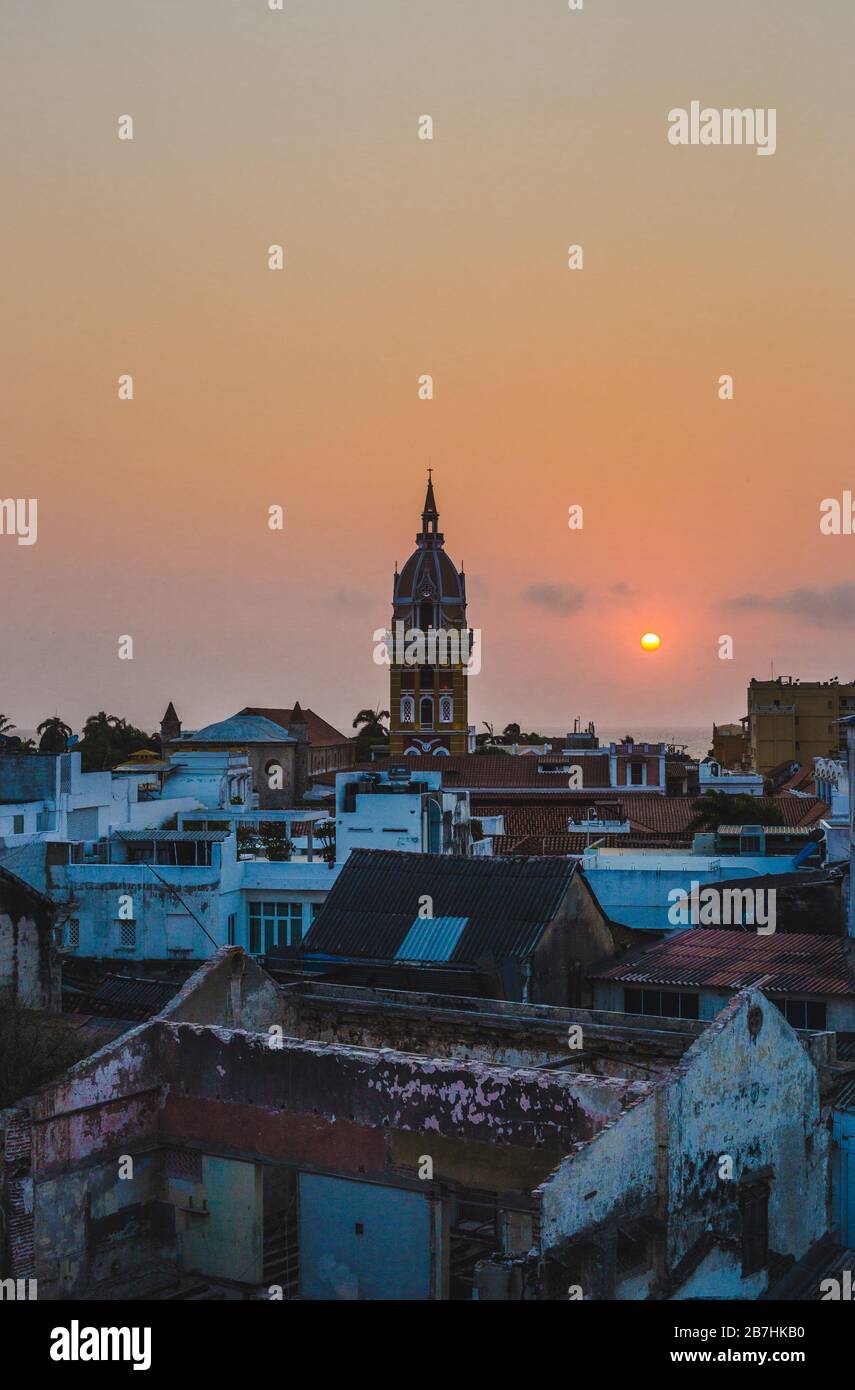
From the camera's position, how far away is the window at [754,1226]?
20.0 meters

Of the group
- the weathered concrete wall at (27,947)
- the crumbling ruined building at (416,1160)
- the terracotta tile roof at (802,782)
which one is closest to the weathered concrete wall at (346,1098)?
the crumbling ruined building at (416,1160)

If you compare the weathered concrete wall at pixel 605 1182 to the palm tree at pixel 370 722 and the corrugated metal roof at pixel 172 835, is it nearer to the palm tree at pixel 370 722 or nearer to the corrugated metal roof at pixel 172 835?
the corrugated metal roof at pixel 172 835

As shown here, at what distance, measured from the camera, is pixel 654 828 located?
225ft

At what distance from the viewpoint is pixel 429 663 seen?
4323 inches

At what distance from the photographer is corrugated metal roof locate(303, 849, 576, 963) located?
30.9 meters

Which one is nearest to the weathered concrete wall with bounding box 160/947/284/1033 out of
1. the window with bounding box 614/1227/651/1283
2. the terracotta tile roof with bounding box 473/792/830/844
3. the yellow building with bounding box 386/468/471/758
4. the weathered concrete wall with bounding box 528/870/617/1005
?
the weathered concrete wall with bounding box 528/870/617/1005

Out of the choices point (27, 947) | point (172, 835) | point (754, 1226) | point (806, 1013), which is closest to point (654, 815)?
point (172, 835)

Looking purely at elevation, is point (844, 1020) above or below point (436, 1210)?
above

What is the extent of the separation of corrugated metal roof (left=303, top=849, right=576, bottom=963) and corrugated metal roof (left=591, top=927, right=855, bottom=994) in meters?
2.01

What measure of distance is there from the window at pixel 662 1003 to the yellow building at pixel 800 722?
97.9 meters

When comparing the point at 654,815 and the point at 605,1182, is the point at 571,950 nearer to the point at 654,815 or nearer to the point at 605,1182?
the point at 605,1182
